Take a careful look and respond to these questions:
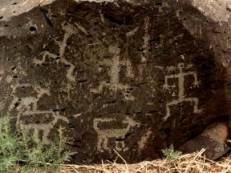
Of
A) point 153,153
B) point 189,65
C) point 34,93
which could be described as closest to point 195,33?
point 189,65

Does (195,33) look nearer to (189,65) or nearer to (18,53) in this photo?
(189,65)

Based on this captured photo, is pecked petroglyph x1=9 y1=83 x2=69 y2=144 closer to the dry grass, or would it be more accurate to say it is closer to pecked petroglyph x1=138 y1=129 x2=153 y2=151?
the dry grass

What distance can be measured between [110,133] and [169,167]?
403 millimetres

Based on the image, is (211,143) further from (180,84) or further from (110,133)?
(110,133)

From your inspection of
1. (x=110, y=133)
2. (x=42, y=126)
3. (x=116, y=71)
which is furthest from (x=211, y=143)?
(x=42, y=126)

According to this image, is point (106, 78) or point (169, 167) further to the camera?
point (106, 78)

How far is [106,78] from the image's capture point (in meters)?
4.20

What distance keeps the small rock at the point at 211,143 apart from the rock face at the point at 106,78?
0.06 metres

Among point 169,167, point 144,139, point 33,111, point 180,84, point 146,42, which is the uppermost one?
point 146,42

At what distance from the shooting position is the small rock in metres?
4.23

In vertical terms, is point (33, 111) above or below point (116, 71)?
below

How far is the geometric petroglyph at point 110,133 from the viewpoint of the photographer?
4.21 m

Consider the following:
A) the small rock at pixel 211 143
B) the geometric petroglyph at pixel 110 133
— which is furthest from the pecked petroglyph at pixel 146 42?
the small rock at pixel 211 143

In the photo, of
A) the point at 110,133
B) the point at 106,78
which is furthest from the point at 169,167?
the point at 106,78
